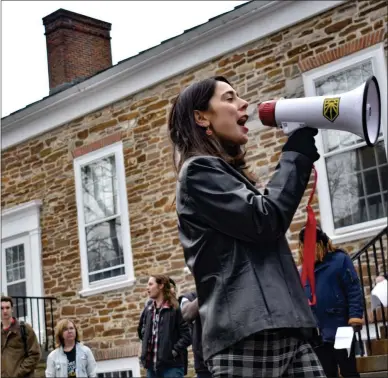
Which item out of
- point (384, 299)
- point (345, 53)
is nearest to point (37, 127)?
point (345, 53)

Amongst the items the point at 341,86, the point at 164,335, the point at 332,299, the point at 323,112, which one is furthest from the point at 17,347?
the point at 323,112

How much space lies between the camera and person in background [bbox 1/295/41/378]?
402 inches

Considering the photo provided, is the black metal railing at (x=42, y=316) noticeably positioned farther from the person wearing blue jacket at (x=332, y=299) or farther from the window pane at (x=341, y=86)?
the person wearing blue jacket at (x=332, y=299)

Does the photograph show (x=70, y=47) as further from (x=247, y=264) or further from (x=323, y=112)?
(x=247, y=264)

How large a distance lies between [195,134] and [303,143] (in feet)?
1.30

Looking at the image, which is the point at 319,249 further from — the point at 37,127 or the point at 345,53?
the point at 37,127

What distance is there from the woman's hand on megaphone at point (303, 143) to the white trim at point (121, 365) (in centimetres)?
1155

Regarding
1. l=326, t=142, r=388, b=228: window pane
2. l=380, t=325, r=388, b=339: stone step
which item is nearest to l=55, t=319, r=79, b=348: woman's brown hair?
l=380, t=325, r=388, b=339: stone step

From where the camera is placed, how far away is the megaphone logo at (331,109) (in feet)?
9.34

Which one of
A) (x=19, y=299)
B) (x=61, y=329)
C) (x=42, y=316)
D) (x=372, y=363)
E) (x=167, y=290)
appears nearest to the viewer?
(x=372, y=363)

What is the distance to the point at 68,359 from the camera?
33.0 feet

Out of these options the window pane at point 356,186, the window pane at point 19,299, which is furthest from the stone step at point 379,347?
the window pane at point 19,299

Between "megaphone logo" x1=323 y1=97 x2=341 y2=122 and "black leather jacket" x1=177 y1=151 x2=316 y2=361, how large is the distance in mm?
153

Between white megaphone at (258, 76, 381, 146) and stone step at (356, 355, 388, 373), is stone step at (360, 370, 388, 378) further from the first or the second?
white megaphone at (258, 76, 381, 146)
